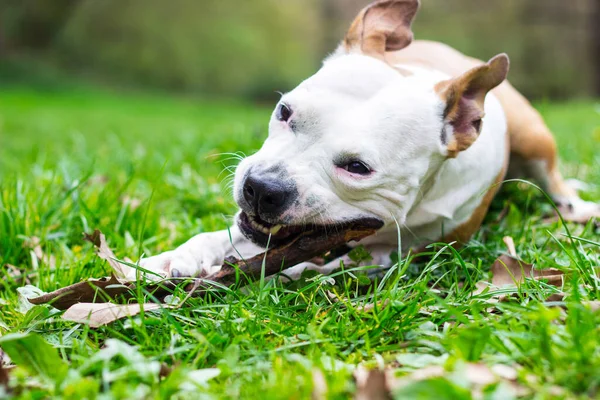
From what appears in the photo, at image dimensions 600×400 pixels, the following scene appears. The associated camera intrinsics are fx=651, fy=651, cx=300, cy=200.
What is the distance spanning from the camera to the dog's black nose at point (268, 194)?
7.11 ft

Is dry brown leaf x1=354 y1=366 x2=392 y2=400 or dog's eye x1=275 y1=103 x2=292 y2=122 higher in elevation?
dog's eye x1=275 y1=103 x2=292 y2=122

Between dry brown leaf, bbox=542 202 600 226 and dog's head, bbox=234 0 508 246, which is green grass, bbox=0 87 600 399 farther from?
dog's head, bbox=234 0 508 246

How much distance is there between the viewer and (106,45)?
1438cm

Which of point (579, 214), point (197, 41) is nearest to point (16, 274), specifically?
point (579, 214)

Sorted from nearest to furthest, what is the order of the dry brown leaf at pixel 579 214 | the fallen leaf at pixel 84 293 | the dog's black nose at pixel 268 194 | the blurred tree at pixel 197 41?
1. the fallen leaf at pixel 84 293
2. the dog's black nose at pixel 268 194
3. the dry brown leaf at pixel 579 214
4. the blurred tree at pixel 197 41

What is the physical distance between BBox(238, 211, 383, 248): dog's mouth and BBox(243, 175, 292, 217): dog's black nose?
0.31 ft

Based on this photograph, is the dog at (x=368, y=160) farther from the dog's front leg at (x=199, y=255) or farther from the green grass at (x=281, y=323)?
the green grass at (x=281, y=323)

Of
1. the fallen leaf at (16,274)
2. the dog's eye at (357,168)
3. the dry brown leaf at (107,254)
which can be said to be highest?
the dog's eye at (357,168)

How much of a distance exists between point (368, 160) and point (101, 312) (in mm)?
993

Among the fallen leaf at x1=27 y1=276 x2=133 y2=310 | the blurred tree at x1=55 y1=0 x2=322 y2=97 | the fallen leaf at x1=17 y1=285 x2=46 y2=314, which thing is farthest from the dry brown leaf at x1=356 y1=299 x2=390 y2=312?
the blurred tree at x1=55 y1=0 x2=322 y2=97

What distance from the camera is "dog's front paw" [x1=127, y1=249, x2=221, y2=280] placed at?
2242 mm

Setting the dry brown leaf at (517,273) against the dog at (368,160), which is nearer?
the dry brown leaf at (517,273)

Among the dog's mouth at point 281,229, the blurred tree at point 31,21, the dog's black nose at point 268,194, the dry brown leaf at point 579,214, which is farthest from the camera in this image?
the blurred tree at point 31,21

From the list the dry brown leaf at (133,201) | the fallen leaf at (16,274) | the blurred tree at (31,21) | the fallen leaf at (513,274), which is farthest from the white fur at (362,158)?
the blurred tree at (31,21)
